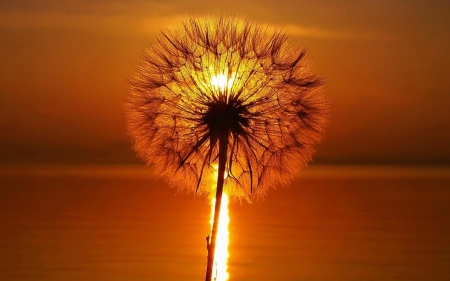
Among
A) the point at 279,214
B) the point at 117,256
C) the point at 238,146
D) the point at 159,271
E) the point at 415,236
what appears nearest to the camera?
the point at 238,146

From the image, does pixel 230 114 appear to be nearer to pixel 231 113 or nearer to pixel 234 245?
pixel 231 113

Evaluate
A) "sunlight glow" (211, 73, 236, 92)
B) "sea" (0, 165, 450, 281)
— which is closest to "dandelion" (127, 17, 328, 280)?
"sunlight glow" (211, 73, 236, 92)

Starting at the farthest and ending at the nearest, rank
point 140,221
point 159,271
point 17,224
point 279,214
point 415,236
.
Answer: point 279,214 < point 140,221 < point 17,224 < point 415,236 < point 159,271

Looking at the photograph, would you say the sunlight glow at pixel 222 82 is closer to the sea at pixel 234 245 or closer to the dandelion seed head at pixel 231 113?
the dandelion seed head at pixel 231 113

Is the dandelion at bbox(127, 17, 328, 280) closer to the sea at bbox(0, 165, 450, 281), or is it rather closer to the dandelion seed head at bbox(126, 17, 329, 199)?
the dandelion seed head at bbox(126, 17, 329, 199)

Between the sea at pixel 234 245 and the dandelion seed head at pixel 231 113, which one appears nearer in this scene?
the dandelion seed head at pixel 231 113

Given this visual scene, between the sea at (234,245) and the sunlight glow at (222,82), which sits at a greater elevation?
the sea at (234,245)

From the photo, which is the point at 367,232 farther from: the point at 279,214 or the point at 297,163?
the point at 297,163

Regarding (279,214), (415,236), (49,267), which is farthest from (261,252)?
(279,214)

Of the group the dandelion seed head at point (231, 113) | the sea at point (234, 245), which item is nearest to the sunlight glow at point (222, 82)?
the dandelion seed head at point (231, 113)

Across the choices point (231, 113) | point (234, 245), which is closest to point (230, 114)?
point (231, 113)

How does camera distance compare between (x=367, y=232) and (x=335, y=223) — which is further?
(x=335, y=223)
